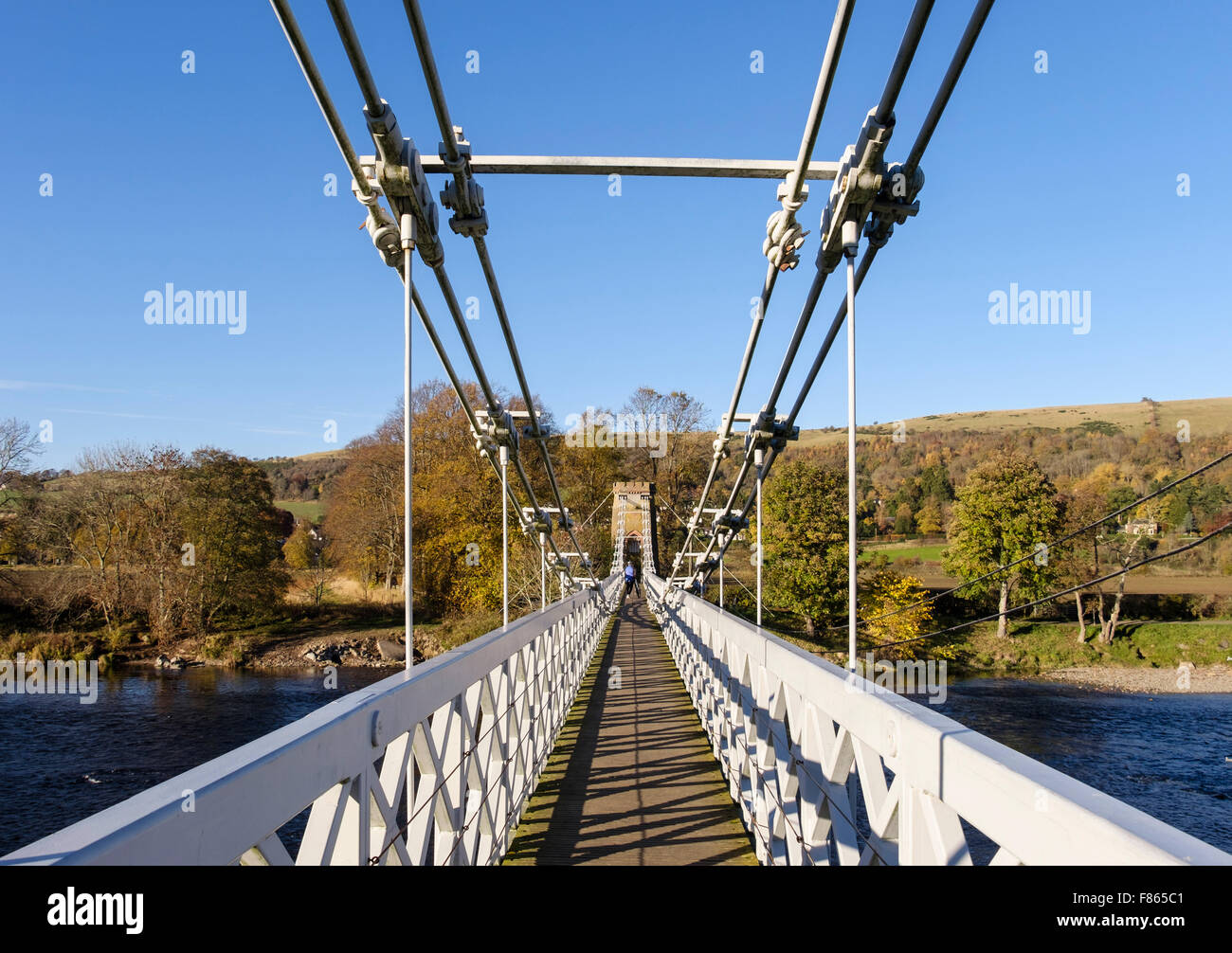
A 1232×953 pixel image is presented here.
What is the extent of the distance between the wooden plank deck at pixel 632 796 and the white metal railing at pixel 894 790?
241 mm

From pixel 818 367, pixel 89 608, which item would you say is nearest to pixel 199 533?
pixel 89 608

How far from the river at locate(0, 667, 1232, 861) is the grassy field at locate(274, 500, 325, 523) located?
23.1m

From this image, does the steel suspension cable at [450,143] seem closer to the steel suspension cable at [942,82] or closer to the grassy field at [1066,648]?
the steel suspension cable at [942,82]

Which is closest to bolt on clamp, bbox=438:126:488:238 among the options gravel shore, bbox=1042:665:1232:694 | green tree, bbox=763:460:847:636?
green tree, bbox=763:460:847:636

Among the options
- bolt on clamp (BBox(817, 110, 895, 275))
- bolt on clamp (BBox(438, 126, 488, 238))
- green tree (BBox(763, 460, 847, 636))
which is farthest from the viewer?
green tree (BBox(763, 460, 847, 636))

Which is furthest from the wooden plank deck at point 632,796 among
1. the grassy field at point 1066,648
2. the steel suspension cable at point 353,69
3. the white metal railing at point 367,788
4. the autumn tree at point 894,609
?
the autumn tree at point 894,609

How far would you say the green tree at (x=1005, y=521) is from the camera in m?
28.6

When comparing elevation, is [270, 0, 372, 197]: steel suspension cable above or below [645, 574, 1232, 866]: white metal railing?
above

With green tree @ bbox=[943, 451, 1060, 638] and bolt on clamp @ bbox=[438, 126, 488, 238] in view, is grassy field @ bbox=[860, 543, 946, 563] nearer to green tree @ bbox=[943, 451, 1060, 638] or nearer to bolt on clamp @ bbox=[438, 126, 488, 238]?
green tree @ bbox=[943, 451, 1060, 638]

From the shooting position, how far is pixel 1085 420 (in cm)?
6450

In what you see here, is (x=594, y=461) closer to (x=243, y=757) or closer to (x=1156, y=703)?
(x=1156, y=703)

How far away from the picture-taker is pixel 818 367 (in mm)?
4809

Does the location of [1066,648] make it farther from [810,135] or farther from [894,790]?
[894,790]

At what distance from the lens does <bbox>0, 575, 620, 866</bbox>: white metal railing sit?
1051 mm
